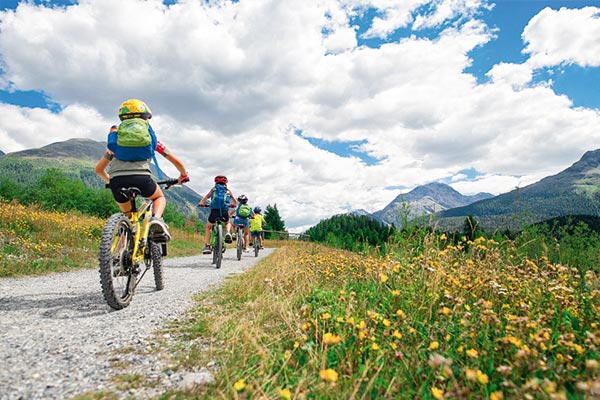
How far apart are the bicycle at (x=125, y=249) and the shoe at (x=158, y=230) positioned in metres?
0.03

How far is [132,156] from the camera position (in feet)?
14.6

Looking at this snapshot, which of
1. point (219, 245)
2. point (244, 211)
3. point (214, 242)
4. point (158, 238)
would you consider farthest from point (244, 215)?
point (158, 238)

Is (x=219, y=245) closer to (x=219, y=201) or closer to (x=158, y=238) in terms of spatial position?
(x=219, y=201)

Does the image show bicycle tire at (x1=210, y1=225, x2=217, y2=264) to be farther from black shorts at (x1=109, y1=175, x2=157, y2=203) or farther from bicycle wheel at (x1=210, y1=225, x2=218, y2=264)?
black shorts at (x1=109, y1=175, x2=157, y2=203)

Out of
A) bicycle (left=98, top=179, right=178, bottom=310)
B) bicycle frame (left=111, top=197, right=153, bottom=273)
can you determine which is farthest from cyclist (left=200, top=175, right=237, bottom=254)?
bicycle frame (left=111, top=197, right=153, bottom=273)

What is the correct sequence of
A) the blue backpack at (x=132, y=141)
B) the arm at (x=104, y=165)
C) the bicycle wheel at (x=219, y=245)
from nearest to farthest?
1. the blue backpack at (x=132, y=141)
2. the arm at (x=104, y=165)
3. the bicycle wheel at (x=219, y=245)

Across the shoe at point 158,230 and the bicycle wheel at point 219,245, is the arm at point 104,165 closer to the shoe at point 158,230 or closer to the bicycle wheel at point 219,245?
the shoe at point 158,230

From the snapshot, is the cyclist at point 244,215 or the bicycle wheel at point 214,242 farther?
the cyclist at point 244,215

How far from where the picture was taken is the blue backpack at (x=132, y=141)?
4.34 meters

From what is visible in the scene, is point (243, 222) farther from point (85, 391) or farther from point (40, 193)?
point (40, 193)

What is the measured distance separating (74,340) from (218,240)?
7.47m

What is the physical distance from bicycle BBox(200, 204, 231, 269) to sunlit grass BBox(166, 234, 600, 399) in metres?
6.06

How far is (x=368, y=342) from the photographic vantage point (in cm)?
232

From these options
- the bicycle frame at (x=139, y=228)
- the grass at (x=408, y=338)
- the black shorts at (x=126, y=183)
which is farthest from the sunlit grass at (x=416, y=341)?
the black shorts at (x=126, y=183)
